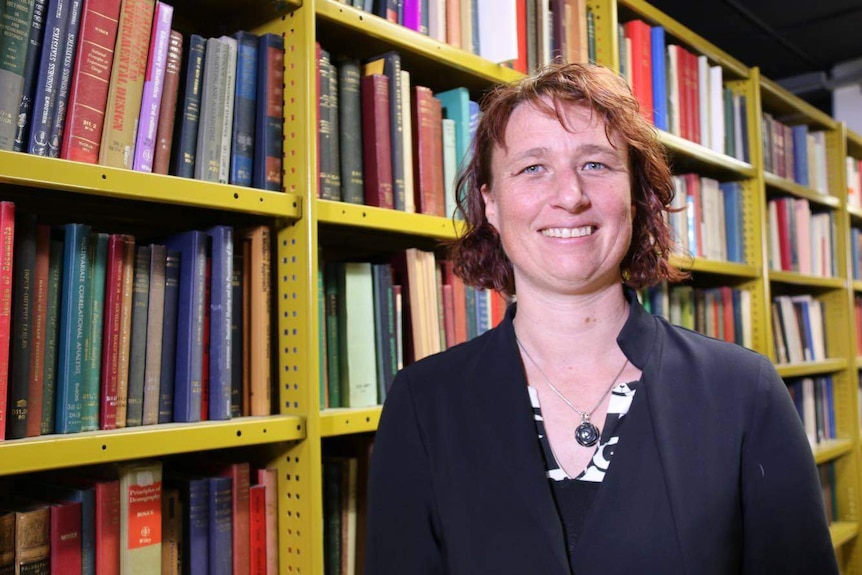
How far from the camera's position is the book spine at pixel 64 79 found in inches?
45.3

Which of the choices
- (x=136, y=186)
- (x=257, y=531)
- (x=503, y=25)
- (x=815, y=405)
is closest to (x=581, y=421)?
(x=257, y=531)

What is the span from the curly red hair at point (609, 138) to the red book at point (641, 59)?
106cm

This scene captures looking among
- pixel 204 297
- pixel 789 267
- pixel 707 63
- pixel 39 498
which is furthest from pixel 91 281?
pixel 789 267

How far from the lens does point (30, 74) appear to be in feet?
3.72

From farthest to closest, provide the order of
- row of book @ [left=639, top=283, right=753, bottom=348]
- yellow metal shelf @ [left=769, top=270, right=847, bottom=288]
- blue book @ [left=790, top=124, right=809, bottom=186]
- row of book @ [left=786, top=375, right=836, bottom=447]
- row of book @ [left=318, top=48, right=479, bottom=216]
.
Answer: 1. blue book @ [left=790, top=124, right=809, bottom=186]
2. row of book @ [left=786, top=375, right=836, bottom=447]
3. yellow metal shelf @ [left=769, top=270, right=847, bottom=288]
4. row of book @ [left=639, top=283, right=753, bottom=348]
5. row of book @ [left=318, top=48, right=479, bottom=216]

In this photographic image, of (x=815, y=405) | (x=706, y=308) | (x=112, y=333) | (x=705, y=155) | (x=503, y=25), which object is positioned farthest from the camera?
(x=815, y=405)

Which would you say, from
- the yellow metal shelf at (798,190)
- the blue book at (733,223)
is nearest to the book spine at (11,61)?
the blue book at (733,223)

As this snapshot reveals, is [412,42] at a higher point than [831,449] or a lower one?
higher

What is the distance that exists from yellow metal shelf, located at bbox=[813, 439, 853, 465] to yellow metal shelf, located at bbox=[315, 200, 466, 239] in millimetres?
2234

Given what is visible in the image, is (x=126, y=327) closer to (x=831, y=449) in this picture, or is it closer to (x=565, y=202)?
(x=565, y=202)

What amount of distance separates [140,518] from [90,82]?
693mm

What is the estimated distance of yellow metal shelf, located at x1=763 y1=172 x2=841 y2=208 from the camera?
307 cm

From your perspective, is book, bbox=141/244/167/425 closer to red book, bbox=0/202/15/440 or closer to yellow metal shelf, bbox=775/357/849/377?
red book, bbox=0/202/15/440

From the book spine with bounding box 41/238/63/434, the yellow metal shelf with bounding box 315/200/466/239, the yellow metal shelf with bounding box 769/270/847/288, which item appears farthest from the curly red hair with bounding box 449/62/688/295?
the yellow metal shelf with bounding box 769/270/847/288
